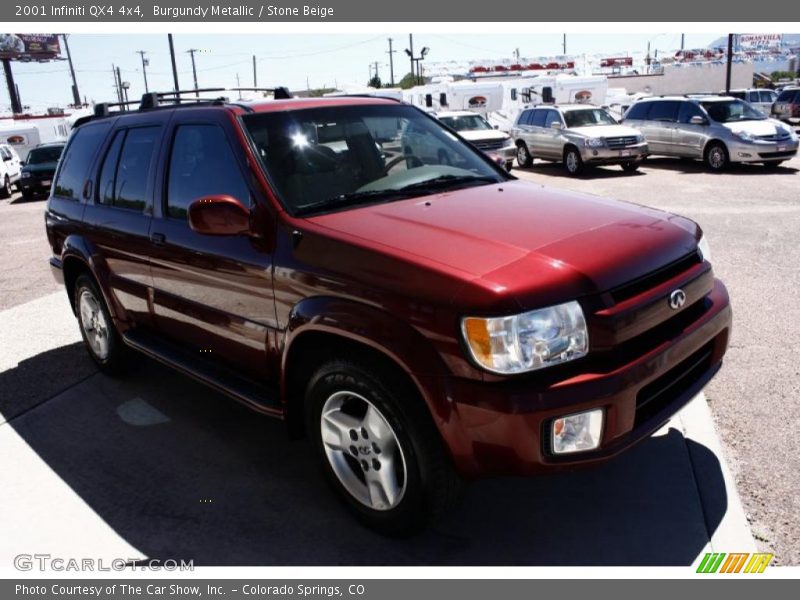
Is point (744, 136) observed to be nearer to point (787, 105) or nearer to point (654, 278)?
point (654, 278)

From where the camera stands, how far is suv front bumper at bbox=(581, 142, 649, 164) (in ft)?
55.4

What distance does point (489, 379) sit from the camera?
8.27 ft

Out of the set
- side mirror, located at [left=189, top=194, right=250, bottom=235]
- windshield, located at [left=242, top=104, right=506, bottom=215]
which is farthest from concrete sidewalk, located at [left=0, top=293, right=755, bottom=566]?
windshield, located at [left=242, top=104, right=506, bottom=215]

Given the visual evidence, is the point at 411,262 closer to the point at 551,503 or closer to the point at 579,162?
the point at 551,503

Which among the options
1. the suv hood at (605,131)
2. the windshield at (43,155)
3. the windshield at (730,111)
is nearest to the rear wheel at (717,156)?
the windshield at (730,111)

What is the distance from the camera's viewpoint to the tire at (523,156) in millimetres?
20094

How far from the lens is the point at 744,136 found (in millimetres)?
15844

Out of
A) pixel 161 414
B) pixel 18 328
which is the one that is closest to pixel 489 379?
pixel 161 414

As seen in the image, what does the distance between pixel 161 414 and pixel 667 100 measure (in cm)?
1726

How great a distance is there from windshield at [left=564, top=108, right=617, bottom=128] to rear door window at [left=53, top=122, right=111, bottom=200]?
1505cm

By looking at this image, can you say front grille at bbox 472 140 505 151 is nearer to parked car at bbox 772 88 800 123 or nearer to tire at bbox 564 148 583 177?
tire at bbox 564 148 583 177

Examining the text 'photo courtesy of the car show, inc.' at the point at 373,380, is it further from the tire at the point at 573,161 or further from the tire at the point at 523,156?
the tire at the point at 523,156

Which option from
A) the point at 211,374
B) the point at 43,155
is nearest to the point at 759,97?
the point at 43,155

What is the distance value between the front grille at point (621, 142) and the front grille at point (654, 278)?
14.6 metres
